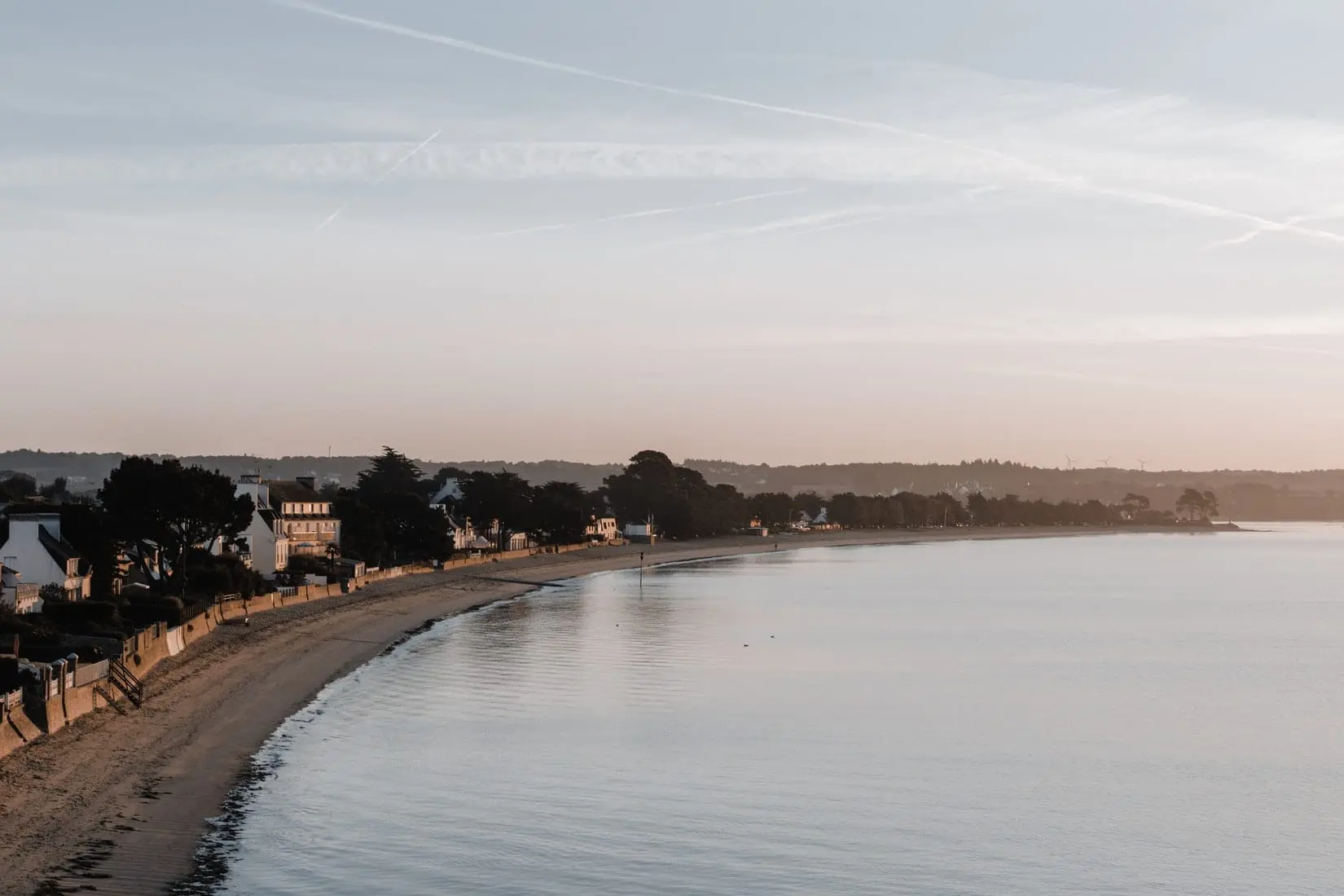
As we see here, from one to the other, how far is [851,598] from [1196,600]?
3522 cm

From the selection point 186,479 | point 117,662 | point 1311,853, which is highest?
point 186,479

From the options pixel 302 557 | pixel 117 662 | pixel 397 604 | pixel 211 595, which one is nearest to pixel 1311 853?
pixel 117 662

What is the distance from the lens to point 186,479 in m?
79.1

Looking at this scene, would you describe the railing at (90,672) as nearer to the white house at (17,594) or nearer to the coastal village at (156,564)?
the coastal village at (156,564)

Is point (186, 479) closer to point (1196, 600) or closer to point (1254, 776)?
point (1254, 776)

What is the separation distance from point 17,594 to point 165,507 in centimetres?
1322

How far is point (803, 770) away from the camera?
143 feet

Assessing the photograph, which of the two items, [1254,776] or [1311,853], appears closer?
[1311,853]

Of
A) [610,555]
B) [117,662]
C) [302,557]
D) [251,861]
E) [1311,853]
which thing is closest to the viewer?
[251,861]

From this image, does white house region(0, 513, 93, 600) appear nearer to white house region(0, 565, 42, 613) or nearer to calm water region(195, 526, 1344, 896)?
white house region(0, 565, 42, 613)

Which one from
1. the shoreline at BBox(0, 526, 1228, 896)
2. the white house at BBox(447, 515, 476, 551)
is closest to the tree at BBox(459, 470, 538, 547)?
the white house at BBox(447, 515, 476, 551)

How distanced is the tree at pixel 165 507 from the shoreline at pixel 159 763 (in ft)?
24.2

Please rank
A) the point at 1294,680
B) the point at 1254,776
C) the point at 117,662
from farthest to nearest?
the point at 1294,680
the point at 117,662
the point at 1254,776

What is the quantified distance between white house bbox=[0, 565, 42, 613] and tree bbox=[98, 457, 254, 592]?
8.71 metres
